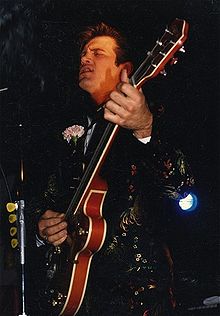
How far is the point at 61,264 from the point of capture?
178cm

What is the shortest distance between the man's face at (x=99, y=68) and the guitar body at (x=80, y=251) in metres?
0.40

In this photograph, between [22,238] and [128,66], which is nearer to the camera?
[22,238]

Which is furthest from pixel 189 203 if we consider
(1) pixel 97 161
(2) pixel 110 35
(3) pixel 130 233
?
(2) pixel 110 35

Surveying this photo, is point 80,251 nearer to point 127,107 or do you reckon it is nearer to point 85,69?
point 127,107

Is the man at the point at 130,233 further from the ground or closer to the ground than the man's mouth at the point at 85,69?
closer to the ground

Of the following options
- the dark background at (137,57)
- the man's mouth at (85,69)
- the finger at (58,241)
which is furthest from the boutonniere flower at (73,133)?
the finger at (58,241)

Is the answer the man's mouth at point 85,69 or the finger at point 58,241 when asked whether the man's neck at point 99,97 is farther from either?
the finger at point 58,241

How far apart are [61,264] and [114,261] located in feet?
0.55

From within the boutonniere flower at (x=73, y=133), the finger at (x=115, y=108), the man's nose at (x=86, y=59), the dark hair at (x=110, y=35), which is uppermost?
the dark hair at (x=110, y=35)

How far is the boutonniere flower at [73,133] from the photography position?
6.34 feet

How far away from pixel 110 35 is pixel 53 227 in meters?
0.70

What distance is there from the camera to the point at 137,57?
6.48ft

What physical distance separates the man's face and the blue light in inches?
17.2

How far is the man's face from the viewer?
77.6 inches
